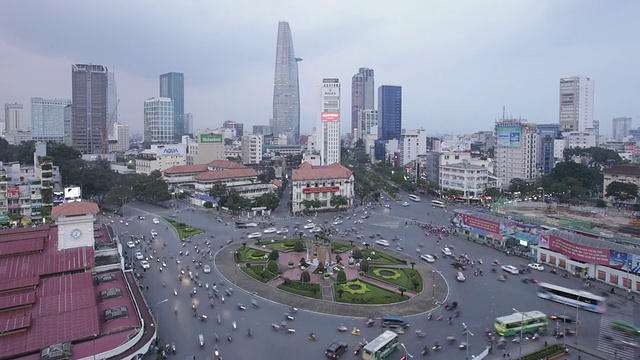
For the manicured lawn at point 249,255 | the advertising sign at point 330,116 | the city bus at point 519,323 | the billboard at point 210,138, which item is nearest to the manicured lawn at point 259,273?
the manicured lawn at point 249,255

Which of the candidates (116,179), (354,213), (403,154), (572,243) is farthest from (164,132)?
(572,243)

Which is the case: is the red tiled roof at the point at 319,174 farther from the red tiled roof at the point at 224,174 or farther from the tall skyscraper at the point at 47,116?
the tall skyscraper at the point at 47,116

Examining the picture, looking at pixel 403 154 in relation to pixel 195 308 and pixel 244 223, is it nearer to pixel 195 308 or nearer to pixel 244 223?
pixel 244 223

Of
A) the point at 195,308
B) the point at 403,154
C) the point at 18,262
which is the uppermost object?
the point at 403,154

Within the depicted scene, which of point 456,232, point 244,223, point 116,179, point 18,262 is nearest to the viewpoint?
point 18,262

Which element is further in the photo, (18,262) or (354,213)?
(354,213)

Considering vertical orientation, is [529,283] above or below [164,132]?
below
